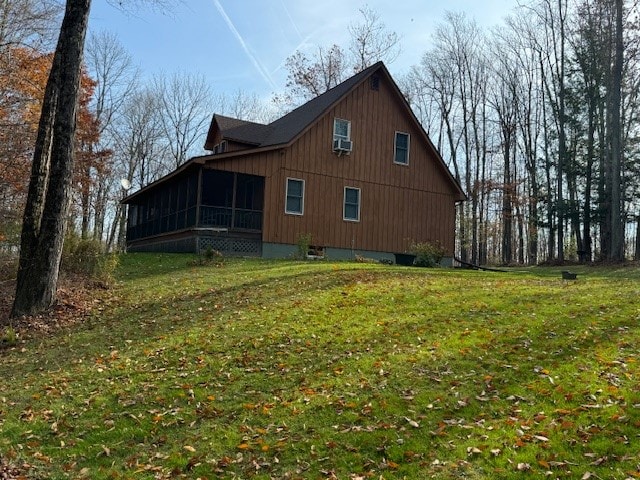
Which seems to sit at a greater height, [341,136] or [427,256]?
[341,136]

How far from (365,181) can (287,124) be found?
5.03 m

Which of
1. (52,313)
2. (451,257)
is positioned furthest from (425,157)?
(52,313)

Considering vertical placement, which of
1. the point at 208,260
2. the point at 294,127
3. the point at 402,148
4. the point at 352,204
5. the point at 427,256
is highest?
the point at 294,127

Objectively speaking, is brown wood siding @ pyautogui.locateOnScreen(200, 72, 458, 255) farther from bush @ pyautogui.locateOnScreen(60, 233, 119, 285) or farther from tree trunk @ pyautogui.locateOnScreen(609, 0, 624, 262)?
bush @ pyautogui.locateOnScreen(60, 233, 119, 285)

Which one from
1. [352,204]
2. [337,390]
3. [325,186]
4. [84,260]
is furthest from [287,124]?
[337,390]

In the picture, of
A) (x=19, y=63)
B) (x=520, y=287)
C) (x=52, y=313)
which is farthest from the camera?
(x=19, y=63)

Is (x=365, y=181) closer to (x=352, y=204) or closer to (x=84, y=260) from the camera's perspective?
(x=352, y=204)

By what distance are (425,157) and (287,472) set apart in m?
20.8

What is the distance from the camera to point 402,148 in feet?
75.5

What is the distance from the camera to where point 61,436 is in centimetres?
525

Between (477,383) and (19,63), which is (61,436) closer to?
(477,383)

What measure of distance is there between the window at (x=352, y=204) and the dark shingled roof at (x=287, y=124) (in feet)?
10.8

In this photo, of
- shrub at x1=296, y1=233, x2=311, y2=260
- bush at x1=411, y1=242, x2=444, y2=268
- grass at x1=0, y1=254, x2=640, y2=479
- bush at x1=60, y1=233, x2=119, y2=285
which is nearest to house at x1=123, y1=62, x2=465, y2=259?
shrub at x1=296, y1=233, x2=311, y2=260

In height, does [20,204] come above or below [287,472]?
above
